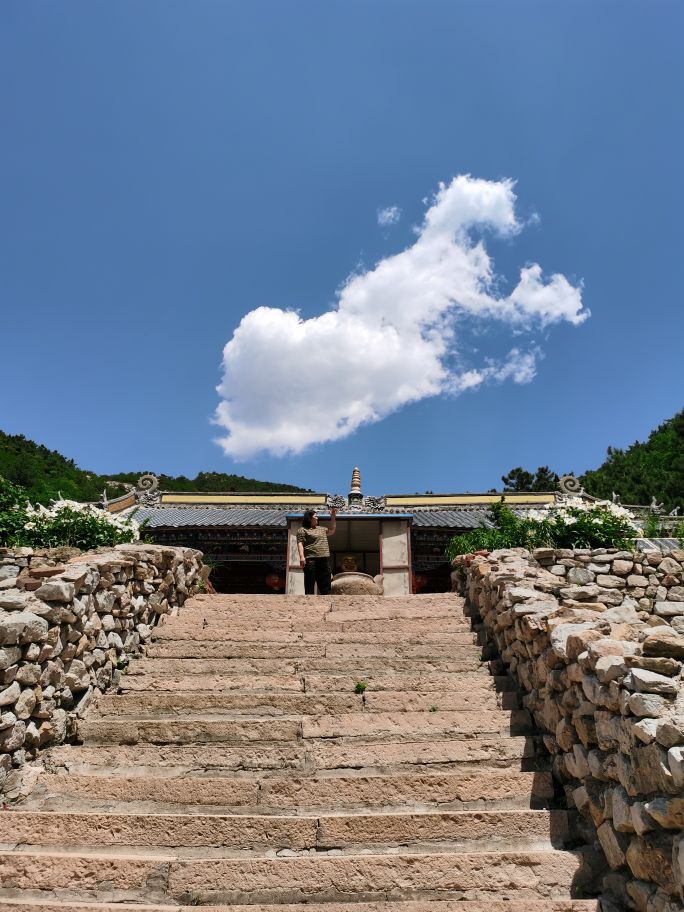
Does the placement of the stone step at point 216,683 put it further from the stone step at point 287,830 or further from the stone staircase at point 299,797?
the stone step at point 287,830

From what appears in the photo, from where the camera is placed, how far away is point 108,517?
8.28 metres

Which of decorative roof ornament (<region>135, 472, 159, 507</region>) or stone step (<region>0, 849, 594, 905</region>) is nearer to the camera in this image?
stone step (<region>0, 849, 594, 905</region>)

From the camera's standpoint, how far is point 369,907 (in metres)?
2.98

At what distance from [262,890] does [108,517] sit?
20.1ft

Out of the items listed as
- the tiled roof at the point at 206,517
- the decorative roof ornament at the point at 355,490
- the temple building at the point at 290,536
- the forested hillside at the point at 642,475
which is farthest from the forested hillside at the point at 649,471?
the tiled roof at the point at 206,517

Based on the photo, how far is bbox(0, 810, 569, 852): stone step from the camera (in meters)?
3.44

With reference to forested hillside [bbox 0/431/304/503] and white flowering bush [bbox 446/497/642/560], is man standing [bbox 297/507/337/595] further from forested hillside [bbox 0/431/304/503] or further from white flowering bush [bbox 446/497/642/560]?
forested hillside [bbox 0/431/304/503]

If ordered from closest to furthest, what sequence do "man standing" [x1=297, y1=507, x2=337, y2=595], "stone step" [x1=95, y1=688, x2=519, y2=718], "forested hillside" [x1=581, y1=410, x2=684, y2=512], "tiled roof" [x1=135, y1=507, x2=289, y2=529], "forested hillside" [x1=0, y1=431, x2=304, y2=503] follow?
"stone step" [x1=95, y1=688, x2=519, y2=718]
"man standing" [x1=297, y1=507, x2=337, y2=595]
"tiled roof" [x1=135, y1=507, x2=289, y2=529]
"forested hillside" [x1=0, y1=431, x2=304, y2=503]
"forested hillside" [x1=581, y1=410, x2=684, y2=512]

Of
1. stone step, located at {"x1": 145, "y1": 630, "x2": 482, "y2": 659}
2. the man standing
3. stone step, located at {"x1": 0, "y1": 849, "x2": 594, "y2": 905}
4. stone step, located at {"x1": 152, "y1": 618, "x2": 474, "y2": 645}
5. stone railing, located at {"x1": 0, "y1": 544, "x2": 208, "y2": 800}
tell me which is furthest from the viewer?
the man standing

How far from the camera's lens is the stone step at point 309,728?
14.6 feet

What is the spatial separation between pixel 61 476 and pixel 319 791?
1031 inches

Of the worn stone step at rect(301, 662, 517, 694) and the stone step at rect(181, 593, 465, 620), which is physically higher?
the stone step at rect(181, 593, 465, 620)

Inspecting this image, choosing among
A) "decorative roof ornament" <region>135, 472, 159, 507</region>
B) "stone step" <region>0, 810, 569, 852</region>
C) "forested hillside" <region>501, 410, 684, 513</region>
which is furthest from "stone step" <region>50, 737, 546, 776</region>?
"forested hillside" <region>501, 410, 684, 513</region>

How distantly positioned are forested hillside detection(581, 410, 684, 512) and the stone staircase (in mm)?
22238
